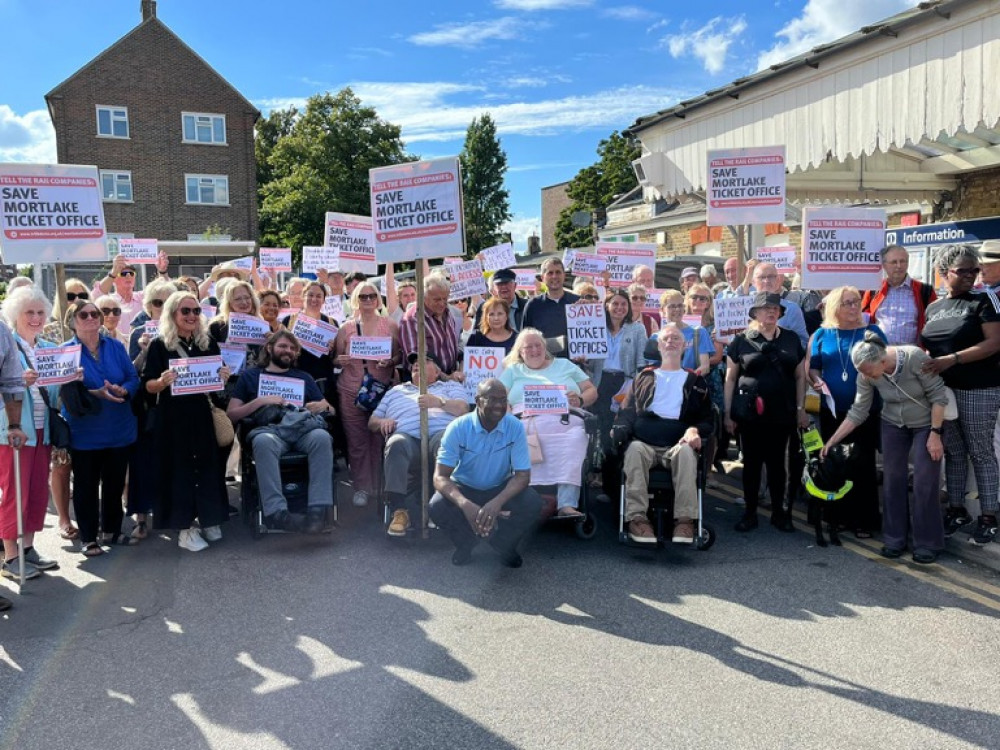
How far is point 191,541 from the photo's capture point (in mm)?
6102

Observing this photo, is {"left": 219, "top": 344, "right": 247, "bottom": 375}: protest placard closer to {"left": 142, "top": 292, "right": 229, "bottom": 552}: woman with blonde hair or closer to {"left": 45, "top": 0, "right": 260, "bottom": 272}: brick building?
{"left": 142, "top": 292, "right": 229, "bottom": 552}: woman with blonde hair

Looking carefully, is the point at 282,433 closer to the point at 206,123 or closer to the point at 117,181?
the point at 117,181

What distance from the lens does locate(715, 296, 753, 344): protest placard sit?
7.29 m

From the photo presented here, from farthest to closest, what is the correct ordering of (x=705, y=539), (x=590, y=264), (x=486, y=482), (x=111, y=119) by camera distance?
(x=111, y=119), (x=590, y=264), (x=705, y=539), (x=486, y=482)

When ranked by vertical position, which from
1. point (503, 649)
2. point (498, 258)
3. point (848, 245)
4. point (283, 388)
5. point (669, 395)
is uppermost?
point (498, 258)

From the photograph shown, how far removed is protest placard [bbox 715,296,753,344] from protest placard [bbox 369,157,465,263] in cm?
256

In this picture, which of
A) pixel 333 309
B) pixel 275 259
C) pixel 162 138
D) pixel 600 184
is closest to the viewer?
pixel 333 309

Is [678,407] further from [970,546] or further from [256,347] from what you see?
[256,347]

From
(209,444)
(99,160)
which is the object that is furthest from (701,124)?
(99,160)

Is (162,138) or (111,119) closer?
(111,119)

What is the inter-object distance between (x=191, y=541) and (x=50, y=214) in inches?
109

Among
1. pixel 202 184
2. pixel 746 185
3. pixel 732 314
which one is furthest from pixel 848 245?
pixel 202 184

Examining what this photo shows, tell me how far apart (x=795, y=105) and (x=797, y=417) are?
352cm

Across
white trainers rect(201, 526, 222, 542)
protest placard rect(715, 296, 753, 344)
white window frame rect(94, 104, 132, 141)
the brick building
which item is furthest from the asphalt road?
white window frame rect(94, 104, 132, 141)
